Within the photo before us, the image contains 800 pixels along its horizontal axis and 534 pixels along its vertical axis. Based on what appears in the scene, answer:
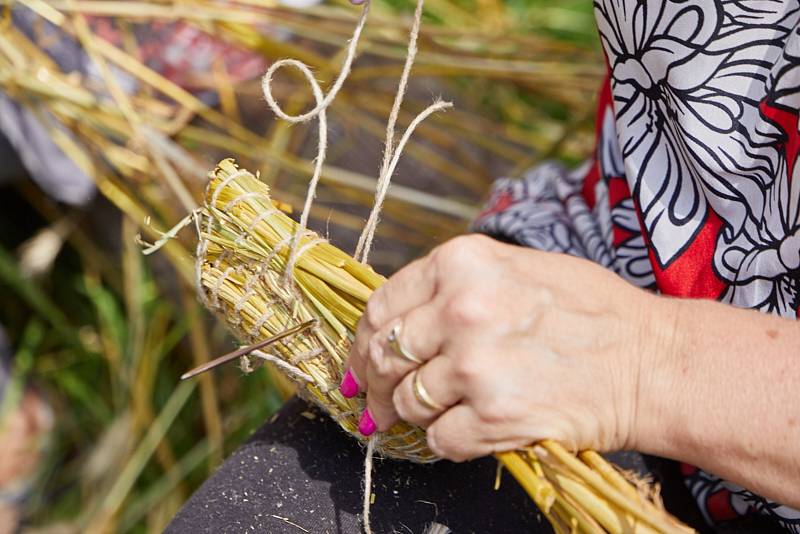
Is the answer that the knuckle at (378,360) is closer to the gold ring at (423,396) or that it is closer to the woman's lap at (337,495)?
the gold ring at (423,396)

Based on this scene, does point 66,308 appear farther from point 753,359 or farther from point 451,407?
point 753,359

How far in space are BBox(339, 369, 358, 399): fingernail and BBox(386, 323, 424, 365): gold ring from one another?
2.4 inches

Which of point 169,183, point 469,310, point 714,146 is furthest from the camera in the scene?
point 169,183

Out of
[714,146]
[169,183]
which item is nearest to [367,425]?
[714,146]

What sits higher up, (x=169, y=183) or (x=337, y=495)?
(x=169, y=183)

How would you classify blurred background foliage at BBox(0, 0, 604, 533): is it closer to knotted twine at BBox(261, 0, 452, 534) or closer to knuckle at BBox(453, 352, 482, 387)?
knotted twine at BBox(261, 0, 452, 534)

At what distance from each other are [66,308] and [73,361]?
114mm

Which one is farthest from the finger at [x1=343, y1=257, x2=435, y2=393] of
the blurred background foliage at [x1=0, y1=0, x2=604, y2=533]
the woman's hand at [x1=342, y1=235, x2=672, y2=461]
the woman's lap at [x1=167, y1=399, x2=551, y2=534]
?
the blurred background foliage at [x1=0, y1=0, x2=604, y2=533]

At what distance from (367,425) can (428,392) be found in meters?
0.08

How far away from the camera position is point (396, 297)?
468mm

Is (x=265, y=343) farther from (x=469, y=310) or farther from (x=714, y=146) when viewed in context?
(x=714, y=146)

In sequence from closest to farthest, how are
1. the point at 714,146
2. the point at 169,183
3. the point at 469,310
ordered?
the point at 469,310 → the point at 714,146 → the point at 169,183

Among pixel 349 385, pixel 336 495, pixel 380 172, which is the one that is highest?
pixel 380 172

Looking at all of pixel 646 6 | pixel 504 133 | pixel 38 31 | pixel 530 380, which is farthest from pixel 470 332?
pixel 504 133
